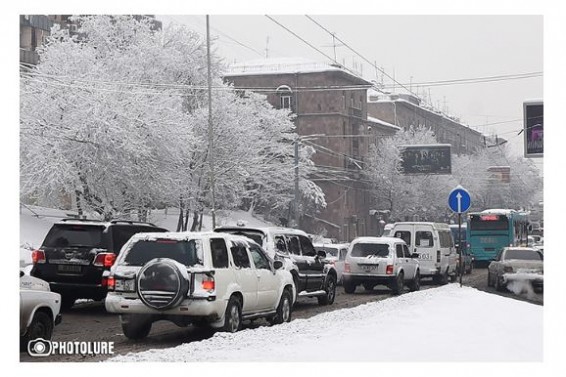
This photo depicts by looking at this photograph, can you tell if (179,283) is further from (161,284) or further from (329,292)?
(329,292)

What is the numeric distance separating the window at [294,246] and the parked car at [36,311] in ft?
25.7

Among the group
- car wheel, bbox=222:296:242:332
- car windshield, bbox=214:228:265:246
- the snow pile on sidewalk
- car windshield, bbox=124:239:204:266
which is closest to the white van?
car windshield, bbox=214:228:265:246

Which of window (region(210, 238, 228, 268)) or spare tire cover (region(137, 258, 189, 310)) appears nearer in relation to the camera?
spare tire cover (region(137, 258, 189, 310))

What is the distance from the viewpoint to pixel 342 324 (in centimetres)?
1725

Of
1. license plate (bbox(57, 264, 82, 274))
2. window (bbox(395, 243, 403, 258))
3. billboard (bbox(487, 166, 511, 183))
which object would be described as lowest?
window (bbox(395, 243, 403, 258))

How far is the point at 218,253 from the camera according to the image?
1600 cm

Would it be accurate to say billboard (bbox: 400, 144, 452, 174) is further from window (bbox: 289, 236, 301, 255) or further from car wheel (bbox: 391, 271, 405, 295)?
window (bbox: 289, 236, 301, 255)

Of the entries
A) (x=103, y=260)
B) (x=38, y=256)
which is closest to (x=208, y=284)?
(x=103, y=260)

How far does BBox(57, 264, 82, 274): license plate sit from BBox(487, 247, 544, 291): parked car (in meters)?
8.63

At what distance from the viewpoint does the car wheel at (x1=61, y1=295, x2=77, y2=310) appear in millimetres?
18953

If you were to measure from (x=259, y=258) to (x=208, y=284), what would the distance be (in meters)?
2.54

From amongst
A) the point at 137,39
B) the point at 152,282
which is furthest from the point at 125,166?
the point at 152,282
